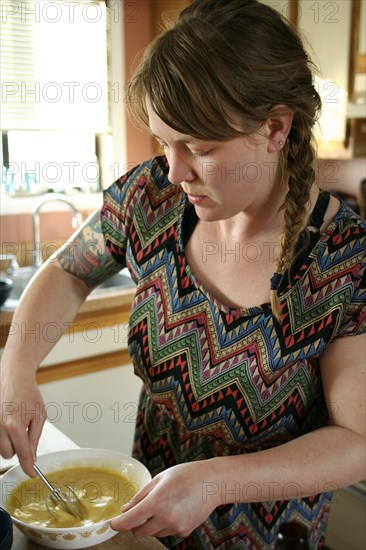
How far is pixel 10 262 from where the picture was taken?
8.65 feet

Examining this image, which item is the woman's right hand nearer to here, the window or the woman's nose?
Answer: the woman's nose

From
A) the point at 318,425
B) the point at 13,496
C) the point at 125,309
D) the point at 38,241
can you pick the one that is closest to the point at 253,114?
the point at 318,425

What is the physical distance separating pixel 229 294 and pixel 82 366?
138 cm

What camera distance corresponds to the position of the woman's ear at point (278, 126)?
893 millimetres

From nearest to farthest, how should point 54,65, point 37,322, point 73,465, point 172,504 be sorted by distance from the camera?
point 172,504, point 73,465, point 37,322, point 54,65

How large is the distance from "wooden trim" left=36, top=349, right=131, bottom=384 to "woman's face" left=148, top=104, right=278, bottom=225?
1465mm

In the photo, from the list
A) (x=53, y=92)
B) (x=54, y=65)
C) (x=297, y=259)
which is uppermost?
(x=54, y=65)

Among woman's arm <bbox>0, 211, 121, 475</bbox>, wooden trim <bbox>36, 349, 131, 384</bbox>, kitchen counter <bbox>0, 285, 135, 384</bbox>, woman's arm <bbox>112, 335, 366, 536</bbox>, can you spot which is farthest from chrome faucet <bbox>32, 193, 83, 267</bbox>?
woman's arm <bbox>112, 335, 366, 536</bbox>

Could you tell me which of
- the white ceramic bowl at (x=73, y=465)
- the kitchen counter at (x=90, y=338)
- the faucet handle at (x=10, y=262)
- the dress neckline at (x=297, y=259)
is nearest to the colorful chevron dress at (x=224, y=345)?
the dress neckline at (x=297, y=259)

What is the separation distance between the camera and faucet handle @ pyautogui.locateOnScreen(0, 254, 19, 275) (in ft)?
8.53

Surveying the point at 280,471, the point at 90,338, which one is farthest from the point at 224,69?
the point at 90,338

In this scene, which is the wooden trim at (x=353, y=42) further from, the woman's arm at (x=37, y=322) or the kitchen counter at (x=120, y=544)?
the kitchen counter at (x=120, y=544)

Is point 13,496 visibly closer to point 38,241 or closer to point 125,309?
point 125,309

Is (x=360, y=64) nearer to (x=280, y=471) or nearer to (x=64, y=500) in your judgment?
(x=280, y=471)
